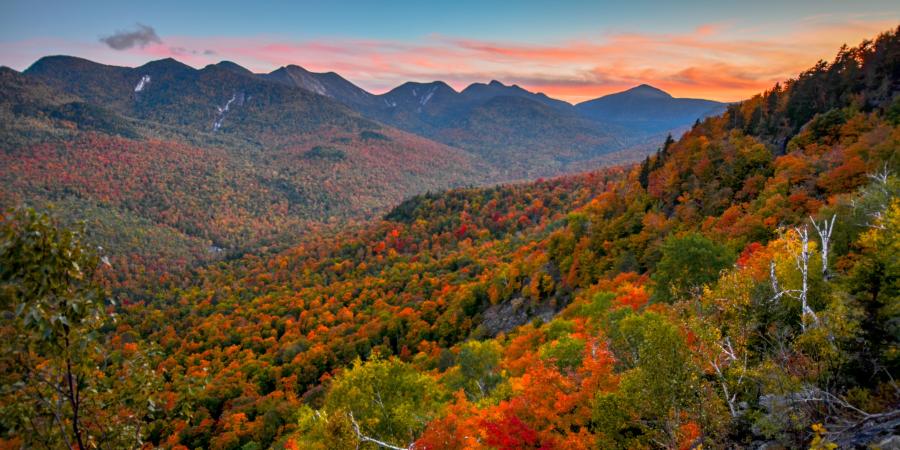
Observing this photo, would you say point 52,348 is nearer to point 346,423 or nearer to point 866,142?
point 346,423

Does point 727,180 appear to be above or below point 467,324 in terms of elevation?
above

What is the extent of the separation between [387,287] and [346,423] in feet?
380

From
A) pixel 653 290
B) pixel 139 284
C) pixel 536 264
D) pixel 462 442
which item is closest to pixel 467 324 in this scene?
pixel 536 264

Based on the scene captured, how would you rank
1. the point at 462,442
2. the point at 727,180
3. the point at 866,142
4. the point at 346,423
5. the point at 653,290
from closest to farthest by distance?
the point at 346,423, the point at 462,442, the point at 653,290, the point at 866,142, the point at 727,180

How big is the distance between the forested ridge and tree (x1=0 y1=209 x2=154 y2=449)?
0.04 meters

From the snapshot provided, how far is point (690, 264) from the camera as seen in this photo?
36.6 m

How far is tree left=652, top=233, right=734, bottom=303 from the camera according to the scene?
118ft

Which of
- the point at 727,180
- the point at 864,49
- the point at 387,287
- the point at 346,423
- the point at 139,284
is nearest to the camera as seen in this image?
the point at 346,423

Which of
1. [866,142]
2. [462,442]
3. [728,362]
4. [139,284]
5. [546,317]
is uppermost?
[866,142]

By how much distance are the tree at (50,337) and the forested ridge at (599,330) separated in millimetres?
40

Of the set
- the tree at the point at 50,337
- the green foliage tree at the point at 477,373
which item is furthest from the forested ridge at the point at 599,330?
the green foliage tree at the point at 477,373

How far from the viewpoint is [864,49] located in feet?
234

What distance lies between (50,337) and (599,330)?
3233cm

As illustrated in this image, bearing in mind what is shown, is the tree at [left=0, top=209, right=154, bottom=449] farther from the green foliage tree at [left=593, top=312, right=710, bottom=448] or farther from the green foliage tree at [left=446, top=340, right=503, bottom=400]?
the green foliage tree at [left=446, top=340, right=503, bottom=400]
